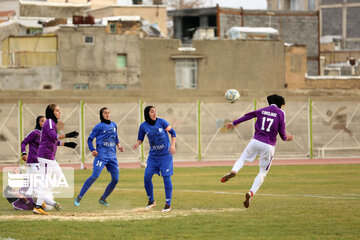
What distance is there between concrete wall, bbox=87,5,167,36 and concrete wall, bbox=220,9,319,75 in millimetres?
7154

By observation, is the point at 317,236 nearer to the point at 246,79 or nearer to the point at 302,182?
the point at 302,182

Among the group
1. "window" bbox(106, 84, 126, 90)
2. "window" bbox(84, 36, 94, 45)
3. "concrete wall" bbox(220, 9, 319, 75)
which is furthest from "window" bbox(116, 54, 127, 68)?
"concrete wall" bbox(220, 9, 319, 75)

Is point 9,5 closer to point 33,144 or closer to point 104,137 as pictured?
point 104,137

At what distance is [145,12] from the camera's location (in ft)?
228

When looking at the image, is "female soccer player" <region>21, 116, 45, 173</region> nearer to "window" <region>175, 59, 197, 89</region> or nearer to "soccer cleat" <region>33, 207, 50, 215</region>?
"soccer cleat" <region>33, 207, 50, 215</region>

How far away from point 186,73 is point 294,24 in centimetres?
1788

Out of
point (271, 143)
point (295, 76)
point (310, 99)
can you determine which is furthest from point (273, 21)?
point (271, 143)

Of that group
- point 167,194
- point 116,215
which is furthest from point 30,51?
point 116,215

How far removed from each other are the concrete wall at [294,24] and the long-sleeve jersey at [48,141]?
181 feet

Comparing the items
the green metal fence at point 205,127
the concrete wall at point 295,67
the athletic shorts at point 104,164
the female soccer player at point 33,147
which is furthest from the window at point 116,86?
the female soccer player at point 33,147

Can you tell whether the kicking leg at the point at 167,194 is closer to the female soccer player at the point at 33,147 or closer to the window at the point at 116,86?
the female soccer player at the point at 33,147

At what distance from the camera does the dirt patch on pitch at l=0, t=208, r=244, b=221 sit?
12954 mm

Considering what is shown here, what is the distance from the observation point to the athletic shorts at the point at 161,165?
14.2m

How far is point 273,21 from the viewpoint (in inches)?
2741
